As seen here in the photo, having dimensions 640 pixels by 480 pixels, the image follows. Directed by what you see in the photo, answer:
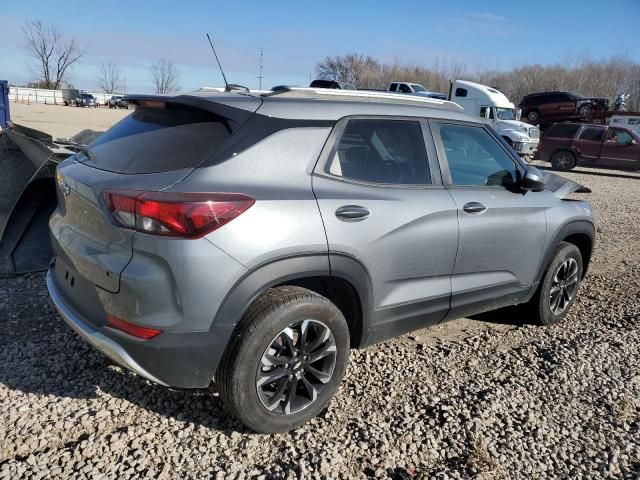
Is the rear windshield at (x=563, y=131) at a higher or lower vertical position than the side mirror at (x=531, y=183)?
lower

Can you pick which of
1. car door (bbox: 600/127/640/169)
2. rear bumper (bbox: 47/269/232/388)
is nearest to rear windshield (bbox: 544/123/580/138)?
car door (bbox: 600/127/640/169)

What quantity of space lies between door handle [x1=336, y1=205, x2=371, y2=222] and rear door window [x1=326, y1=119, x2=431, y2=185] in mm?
194

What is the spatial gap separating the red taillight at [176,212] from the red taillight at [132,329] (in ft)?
1.45

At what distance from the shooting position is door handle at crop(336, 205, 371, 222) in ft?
8.80

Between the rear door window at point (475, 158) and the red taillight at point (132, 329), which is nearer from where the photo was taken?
the red taillight at point (132, 329)

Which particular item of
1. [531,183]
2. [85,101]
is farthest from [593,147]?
[85,101]

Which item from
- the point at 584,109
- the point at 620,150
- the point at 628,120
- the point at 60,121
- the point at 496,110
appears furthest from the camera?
the point at 584,109

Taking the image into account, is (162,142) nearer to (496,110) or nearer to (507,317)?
(507,317)

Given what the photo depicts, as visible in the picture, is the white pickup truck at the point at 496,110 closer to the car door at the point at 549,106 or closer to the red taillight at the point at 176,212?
the car door at the point at 549,106

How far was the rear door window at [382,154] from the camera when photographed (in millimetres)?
2867

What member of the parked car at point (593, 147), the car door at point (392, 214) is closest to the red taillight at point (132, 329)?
the car door at point (392, 214)

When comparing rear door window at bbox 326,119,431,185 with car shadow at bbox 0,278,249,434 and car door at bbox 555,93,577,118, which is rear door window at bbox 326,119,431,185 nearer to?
car shadow at bbox 0,278,249,434

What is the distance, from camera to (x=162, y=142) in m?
2.64

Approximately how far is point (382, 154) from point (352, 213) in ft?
1.81
